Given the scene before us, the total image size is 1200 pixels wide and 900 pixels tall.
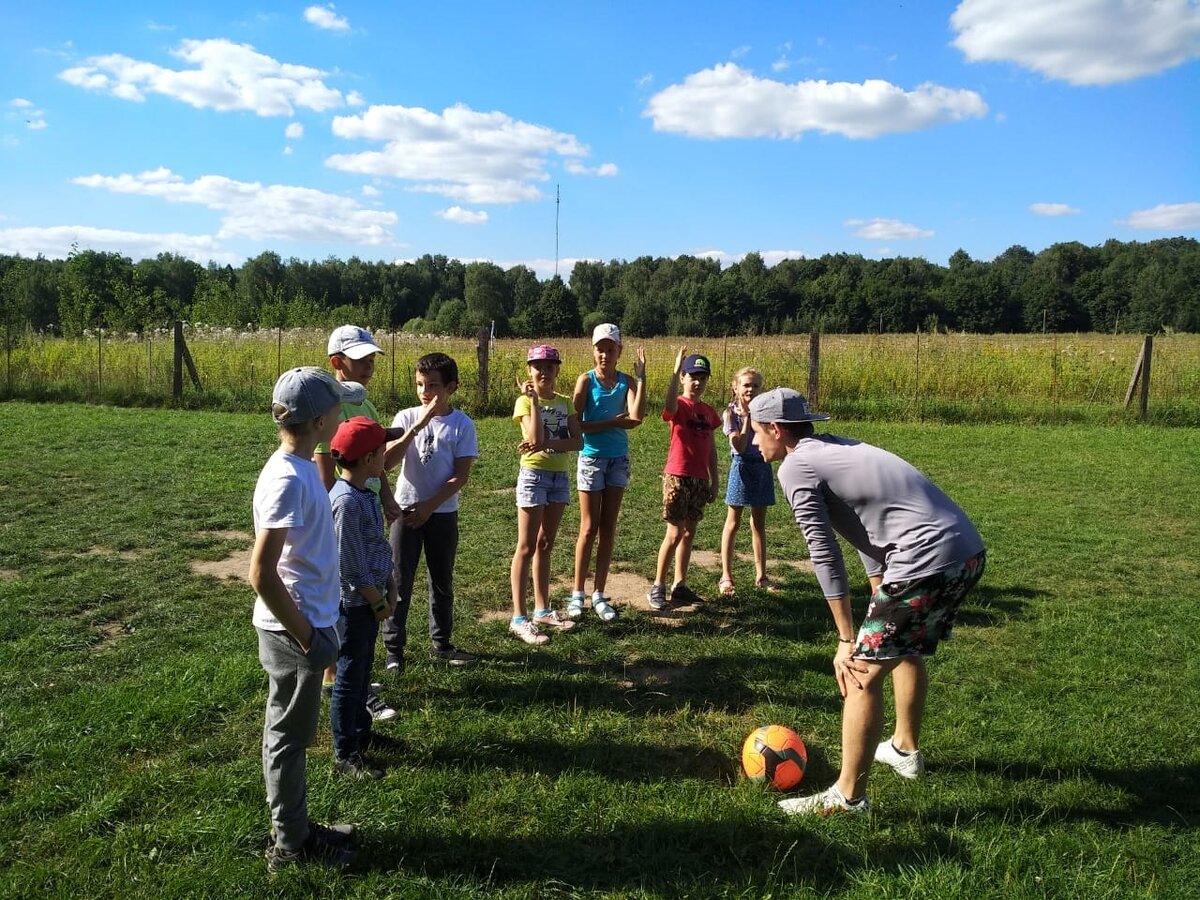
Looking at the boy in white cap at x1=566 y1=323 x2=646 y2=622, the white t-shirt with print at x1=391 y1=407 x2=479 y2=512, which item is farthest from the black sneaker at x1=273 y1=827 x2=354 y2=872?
the boy in white cap at x1=566 y1=323 x2=646 y2=622

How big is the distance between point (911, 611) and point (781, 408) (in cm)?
97

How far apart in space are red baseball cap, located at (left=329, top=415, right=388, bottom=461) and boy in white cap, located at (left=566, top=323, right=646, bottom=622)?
208cm

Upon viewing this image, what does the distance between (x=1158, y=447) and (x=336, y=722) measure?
48.7ft

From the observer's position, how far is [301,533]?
290 centimetres

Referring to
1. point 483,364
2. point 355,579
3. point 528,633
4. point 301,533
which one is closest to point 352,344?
point 355,579

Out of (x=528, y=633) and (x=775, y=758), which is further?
(x=528, y=633)

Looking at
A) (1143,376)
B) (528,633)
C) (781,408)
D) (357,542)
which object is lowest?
(528,633)

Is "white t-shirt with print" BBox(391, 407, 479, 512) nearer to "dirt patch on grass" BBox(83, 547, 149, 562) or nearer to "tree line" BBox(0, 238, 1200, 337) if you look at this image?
"dirt patch on grass" BBox(83, 547, 149, 562)

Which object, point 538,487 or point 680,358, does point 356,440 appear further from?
point 680,358

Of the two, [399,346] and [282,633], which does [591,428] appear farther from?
[399,346]

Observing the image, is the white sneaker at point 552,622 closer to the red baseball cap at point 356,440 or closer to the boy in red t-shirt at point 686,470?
the boy in red t-shirt at point 686,470

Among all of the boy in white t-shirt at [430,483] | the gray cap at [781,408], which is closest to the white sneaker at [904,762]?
the gray cap at [781,408]

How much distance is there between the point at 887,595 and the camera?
3236 mm

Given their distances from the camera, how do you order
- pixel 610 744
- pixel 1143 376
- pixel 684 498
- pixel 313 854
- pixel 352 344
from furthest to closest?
pixel 1143 376, pixel 684 498, pixel 352 344, pixel 610 744, pixel 313 854
